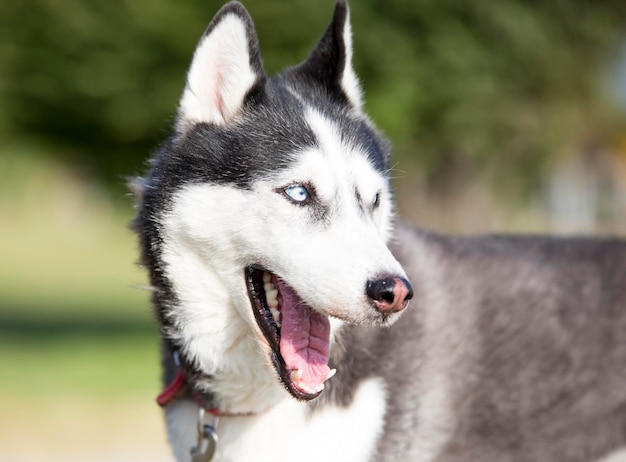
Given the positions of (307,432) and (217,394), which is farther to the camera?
(217,394)

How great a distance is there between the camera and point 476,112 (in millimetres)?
8523

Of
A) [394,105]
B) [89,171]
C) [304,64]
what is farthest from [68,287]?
[304,64]

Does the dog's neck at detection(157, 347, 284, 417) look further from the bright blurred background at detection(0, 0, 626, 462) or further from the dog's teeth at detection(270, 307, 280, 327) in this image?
the bright blurred background at detection(0, 0, 626, 462)

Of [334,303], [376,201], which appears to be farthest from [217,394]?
[376,201]

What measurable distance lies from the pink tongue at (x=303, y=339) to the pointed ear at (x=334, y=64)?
0.86 m

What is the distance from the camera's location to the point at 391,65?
28.2 ft

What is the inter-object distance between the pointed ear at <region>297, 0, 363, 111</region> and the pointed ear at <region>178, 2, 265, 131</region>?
28cm

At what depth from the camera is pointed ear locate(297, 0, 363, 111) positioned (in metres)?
3.72

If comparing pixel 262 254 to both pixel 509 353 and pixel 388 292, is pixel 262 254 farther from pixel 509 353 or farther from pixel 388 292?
pixel 509 353

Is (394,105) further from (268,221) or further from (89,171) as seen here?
(268,221)

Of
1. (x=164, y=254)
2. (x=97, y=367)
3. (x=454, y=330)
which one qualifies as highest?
(x=164, y=254)

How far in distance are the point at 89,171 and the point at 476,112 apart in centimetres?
452

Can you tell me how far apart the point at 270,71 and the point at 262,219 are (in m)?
5.62

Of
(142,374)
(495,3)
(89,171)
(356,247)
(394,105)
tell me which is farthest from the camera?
(89,171)
